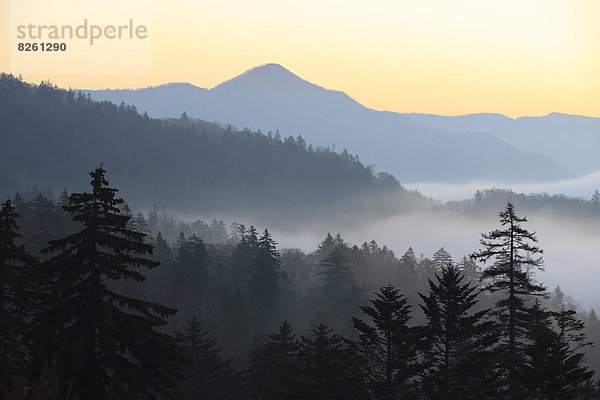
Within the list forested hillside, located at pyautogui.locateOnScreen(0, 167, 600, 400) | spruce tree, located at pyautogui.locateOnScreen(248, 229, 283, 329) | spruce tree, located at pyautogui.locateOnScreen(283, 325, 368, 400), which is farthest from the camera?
spruce tree, located at pyautogui.locateOnScreen(248, 229, 283, 329)

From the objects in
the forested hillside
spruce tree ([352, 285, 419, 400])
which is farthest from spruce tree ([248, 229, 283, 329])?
spruce tree ([352, 285, 419, 400])

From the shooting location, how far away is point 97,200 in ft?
50.4

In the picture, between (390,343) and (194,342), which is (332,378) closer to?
(390,343)

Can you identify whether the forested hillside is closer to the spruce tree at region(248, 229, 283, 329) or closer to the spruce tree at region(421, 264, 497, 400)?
the spruce tree at region(421, 264, 497, 400)

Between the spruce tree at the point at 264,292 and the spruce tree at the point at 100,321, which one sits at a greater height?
the spruce tree at the point at 100,321

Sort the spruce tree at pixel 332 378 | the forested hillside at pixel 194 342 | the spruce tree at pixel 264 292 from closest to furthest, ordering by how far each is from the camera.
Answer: the forested hillside at pixel 194 342, the spruce tree at pixel 332 378, the spruce tree at pixel 264 292

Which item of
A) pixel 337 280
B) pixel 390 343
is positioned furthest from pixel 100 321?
pixel 337 280

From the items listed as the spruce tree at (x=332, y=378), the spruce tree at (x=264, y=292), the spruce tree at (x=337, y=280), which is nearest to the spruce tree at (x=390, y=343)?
the spruce tree at (x=332, y=378)

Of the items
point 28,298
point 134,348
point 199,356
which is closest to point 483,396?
point 134,348

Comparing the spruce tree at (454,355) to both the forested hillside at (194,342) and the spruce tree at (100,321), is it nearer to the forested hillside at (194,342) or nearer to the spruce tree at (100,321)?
the forested hillside at (194,342)

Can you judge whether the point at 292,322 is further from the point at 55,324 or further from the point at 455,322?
the point at 55,324

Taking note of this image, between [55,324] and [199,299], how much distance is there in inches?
2448

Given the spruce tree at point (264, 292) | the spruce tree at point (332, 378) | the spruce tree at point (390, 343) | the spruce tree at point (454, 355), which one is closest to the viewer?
the spruce tree at point (454, 355)

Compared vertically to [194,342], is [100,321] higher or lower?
higher
